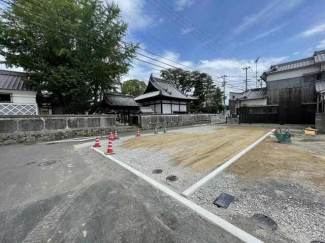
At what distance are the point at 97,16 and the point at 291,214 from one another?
17.6 meters

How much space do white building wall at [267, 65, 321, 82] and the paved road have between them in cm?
2134

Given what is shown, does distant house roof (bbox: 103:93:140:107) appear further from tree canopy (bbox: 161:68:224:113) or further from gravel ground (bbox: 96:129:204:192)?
tree canopy (bbox: 161:68:224:113)

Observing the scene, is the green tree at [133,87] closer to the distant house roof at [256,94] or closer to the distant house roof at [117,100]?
the distant house roof at [117,100]

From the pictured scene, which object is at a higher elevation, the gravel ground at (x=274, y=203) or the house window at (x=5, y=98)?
the house window at (x=5, y=98)

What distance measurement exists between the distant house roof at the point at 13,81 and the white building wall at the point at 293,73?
84.1 ft

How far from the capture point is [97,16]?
13695 millimetres

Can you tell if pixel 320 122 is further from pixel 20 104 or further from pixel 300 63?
pixel 20 104

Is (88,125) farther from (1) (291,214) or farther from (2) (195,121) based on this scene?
(2) (195,121)

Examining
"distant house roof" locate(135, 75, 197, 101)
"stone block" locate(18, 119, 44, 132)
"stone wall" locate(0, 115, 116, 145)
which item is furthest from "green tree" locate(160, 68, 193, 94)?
"stone block" locate(18, 119, 44, 132)

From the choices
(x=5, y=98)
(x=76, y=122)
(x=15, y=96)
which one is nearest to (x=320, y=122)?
(x=76, y=122)

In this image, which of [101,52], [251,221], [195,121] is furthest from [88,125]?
[195,121]

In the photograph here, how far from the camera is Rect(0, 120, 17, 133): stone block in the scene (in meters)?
8.53

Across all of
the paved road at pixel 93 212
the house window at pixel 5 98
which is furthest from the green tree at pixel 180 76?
the paved road at pixel 93 212

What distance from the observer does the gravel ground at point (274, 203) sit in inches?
72.2
